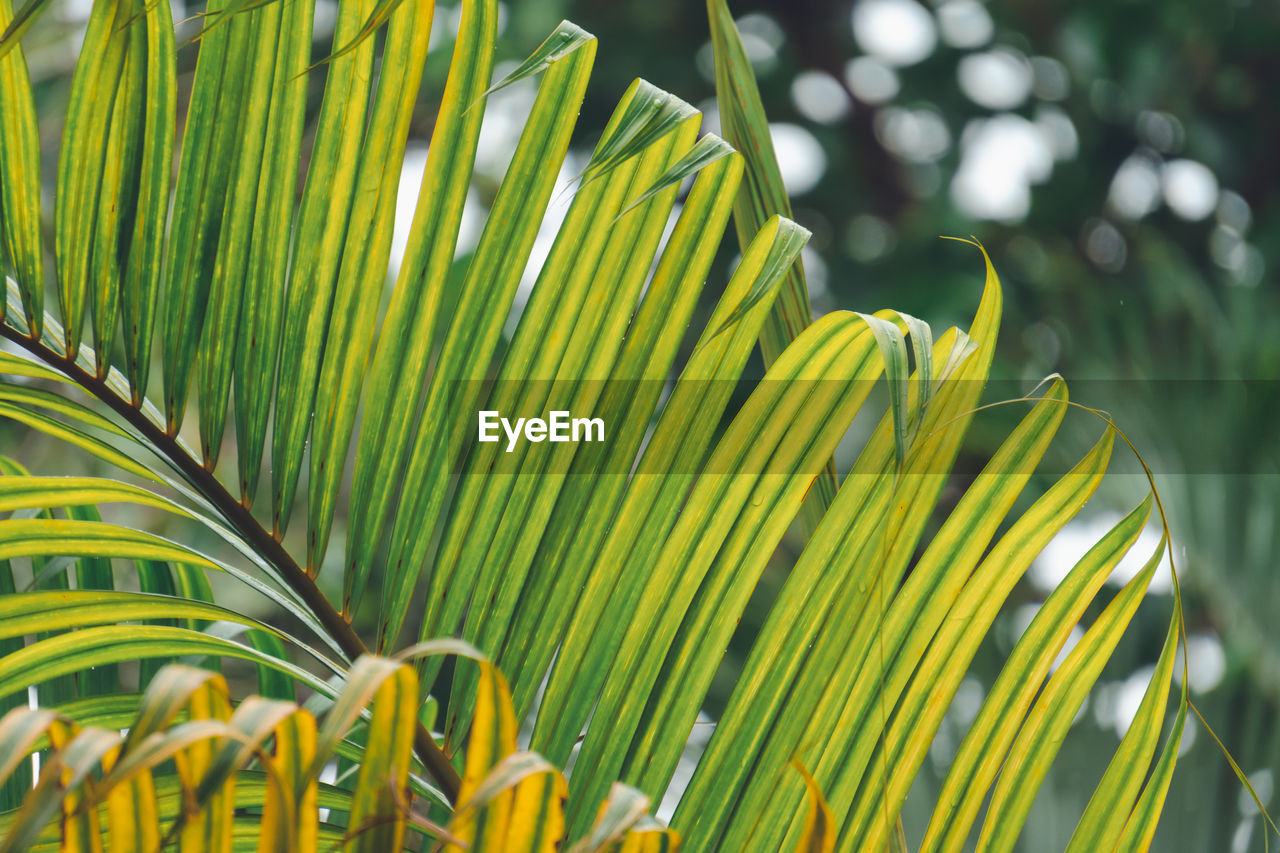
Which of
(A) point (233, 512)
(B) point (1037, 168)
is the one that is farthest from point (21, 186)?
(B) point (1037, 168)

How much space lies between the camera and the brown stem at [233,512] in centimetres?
41

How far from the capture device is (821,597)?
0.39 metres

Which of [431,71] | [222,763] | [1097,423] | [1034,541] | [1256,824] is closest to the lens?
[222,763]

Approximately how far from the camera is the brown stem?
0.41 meters

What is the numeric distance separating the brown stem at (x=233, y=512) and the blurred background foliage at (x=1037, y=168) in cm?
74

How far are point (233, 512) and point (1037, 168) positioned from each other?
187cm

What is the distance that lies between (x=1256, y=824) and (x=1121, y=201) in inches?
59.7

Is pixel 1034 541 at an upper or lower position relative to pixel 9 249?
lower

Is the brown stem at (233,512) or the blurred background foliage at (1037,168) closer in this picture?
the brown stem at (233,512)

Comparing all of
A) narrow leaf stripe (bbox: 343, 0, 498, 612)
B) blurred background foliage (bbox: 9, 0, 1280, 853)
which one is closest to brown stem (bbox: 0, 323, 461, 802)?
narrow leaf stripe (bbox: 343, 0, 498, 612)

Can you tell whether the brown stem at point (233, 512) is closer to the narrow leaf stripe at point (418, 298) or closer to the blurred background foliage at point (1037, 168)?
the narrow leaf stripe at point (418, 298)

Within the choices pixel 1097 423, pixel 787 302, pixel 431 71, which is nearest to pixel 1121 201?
pixel 1097 423

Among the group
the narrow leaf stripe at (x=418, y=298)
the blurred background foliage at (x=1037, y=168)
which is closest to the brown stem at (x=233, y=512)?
the narrow leaf stripe at (x=418, y=298)

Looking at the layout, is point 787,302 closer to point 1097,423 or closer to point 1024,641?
point 1024,641
